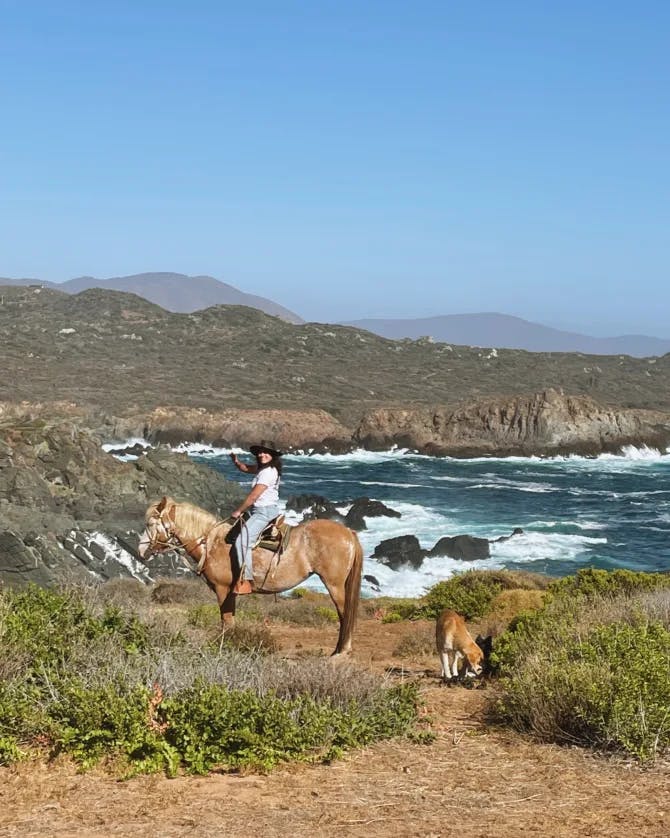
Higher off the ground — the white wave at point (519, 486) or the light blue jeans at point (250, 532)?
the light blue jeans at point (250, 532)

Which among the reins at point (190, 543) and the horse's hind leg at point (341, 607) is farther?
the horse's hind leg at point (341, 607)

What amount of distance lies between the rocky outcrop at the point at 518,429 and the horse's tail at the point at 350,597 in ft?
221

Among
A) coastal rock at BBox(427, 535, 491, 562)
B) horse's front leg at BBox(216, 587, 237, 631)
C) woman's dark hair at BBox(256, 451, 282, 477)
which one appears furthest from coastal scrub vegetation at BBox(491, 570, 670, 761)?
coastal rock at BBox(427, 535, 491, 562)

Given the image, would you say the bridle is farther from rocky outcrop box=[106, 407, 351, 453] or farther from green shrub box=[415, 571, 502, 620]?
rocky outcrop box=[106, 407, 351, 453]

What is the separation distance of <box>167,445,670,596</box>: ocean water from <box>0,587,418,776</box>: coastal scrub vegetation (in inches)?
895

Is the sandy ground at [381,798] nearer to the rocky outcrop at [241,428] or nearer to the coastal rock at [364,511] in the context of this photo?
the coastal rock at [364,511]

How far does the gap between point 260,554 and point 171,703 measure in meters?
4.02

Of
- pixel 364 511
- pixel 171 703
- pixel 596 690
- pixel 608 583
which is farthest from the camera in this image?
pixel 364 511

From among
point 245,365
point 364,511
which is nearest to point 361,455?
point 364,511

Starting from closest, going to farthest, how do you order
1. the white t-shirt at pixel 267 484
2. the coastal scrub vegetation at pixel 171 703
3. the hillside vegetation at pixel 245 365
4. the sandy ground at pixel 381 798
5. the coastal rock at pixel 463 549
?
the sandy ground at pixel 381 798
the coastal scrub vegetation at pixel 171 703
the white t-shirt at pixel 267 484
the coastal rock at pixel 463 549
the hillside vegetation at pixel 245 365

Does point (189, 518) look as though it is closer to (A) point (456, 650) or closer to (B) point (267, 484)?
(B) point (267, 484)

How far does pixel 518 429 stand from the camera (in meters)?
82.6

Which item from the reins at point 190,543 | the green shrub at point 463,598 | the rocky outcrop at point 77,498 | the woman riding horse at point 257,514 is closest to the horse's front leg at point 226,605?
the woman riding horse at point 257,514

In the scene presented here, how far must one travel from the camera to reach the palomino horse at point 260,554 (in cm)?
1167
